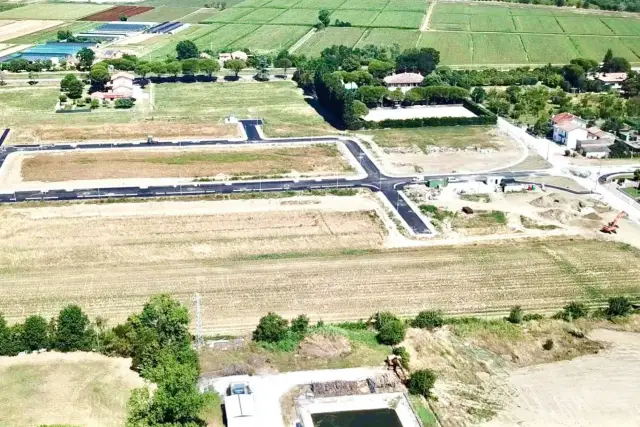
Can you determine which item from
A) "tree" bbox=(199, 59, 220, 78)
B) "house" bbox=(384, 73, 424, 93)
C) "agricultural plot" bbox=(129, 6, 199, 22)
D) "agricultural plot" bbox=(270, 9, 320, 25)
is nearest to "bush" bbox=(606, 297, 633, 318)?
"house" bbox=(384, 73, 424, 93)

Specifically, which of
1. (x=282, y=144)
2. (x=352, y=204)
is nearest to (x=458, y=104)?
(x=282, y=144)

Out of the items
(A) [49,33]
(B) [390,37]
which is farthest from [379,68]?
(A) [49,33]

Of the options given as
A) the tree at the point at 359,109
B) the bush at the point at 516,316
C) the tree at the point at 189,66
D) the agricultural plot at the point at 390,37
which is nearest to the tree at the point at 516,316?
Result: the bush at the point at 516,316

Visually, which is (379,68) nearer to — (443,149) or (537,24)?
(443,149)

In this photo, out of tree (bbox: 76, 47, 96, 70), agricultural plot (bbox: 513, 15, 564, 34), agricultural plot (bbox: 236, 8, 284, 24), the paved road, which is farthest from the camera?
agricultural plot (bbox: 236, 8, 284, 24)

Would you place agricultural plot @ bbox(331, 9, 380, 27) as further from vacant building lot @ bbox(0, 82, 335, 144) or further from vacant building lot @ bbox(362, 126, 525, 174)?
vacant building lot @ bbox(362, 126, 525, 174)

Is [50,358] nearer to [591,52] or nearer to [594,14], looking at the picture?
[591,52]
